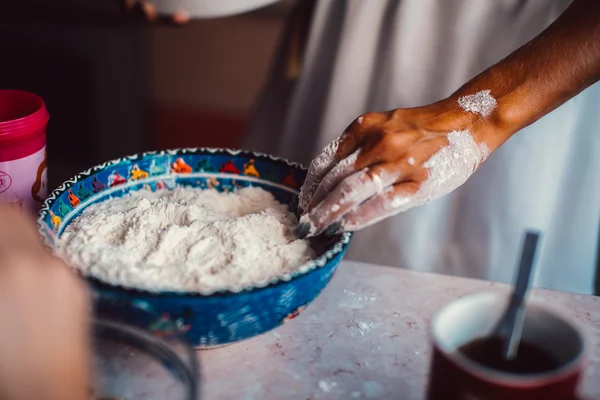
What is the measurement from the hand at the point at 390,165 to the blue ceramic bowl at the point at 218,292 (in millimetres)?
36

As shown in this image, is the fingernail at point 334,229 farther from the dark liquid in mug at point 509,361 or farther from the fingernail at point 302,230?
the dark liquid in mug at point 509,361

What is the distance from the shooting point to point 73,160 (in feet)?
7.91

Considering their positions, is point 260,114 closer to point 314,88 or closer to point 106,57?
point 314,88

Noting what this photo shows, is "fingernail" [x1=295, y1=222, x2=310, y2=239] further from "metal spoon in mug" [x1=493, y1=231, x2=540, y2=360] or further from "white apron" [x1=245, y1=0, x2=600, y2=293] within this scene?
"white apron" [x1=245, y1=0, x2=600, y2=293]

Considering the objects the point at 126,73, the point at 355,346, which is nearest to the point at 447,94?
the point at 355,346

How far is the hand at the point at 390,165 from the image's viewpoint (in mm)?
661

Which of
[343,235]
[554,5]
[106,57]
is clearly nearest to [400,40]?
[554,5]

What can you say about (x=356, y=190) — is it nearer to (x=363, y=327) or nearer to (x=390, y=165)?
(x=390, y=165)

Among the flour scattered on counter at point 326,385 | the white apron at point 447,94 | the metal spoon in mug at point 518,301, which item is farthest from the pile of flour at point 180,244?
the white apron at point 447,94

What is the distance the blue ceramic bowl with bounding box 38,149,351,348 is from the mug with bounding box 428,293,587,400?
0.16m

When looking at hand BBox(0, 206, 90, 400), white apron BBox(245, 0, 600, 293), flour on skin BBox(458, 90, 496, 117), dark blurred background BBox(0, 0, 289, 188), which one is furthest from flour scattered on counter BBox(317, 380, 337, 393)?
dark blurred background BBox(0, 0, 289, 188)

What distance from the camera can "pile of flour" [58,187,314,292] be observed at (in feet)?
2.02

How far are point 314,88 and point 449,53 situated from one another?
9.1 inches

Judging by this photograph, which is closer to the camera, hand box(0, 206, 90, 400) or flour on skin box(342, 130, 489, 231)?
hand box(0, 206, 90, 400)
